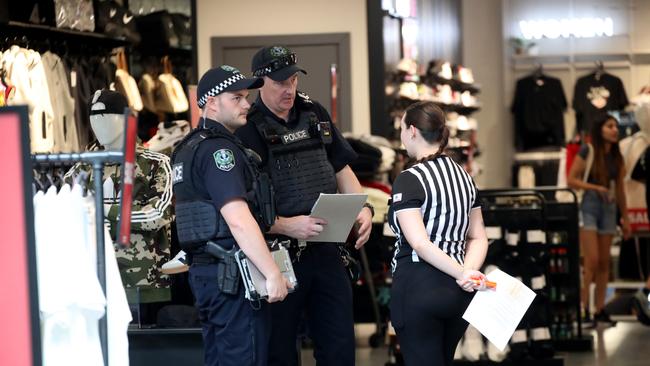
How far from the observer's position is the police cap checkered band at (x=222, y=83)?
4.46 meters

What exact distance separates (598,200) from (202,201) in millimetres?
6201

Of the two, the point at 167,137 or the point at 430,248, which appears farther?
the point at 167,137

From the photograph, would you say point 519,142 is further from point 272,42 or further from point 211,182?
point 211,182

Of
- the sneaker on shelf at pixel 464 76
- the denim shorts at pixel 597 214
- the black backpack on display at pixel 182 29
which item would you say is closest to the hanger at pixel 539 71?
the sneaker on shelf at pixel 464 76

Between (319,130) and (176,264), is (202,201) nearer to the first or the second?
(176,264)

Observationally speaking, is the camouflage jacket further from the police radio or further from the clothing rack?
the clothing rack

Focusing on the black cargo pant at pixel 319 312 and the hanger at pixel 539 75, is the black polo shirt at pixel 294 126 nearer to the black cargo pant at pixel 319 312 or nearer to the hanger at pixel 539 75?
the black cargo pant at pixel 319 312

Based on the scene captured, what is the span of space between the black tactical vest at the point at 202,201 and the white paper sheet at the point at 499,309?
0.86 m

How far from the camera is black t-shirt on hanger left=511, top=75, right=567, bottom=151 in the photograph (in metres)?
16.1

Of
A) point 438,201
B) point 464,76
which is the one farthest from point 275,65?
point 464,76

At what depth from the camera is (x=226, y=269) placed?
14.4 feet

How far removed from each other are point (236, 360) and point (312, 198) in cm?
89

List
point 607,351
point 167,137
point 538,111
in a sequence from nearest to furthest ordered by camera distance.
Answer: point 167,137 → point 607,351 → point 538,111

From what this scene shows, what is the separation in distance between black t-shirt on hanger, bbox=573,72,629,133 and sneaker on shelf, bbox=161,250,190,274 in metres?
11.4
